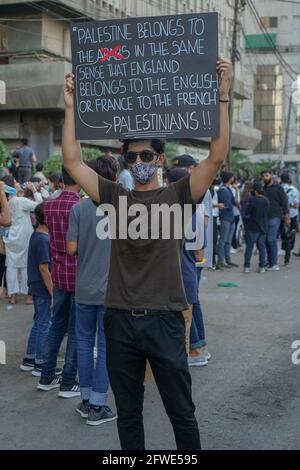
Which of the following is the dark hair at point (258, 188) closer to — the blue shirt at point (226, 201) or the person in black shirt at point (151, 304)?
the blue shirt at point (226, 201)

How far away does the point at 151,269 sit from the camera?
3.86m

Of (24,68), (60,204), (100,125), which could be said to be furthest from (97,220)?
(24,68)

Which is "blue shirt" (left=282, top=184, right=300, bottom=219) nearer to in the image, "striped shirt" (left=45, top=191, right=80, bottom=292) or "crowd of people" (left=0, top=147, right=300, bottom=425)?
"crowd of people" (left=0, top=147, right=300, bottom=425)

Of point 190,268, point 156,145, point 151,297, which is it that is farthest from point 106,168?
point 151,297

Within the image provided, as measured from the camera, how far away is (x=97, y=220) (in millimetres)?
5445

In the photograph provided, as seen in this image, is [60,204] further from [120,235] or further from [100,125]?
[120,235]

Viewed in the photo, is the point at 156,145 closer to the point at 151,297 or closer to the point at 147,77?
the point at 147,77

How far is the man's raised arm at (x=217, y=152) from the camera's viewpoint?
382 cm

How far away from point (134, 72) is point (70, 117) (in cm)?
46

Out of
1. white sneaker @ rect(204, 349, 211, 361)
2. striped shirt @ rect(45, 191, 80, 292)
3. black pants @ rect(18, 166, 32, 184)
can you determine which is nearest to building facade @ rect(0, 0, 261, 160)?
black pants @ rect(18, 166, 32, 184)

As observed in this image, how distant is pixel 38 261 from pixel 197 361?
5.91ft

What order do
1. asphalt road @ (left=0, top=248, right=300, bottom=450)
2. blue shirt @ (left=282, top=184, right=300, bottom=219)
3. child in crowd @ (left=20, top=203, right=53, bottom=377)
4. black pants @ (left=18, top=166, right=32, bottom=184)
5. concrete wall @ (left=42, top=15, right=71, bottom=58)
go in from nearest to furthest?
asphalt road @ (left=0, top=248, right=300, bottom=450)
child in crowd @ (left=20, top=203, right=53, bottom=377)
blue shirt @ (left=282, top=184, right=300, bottom=219)
black pants @ (left=18, top=166, right=32, bottom=184)
concrete wall @ (left=42, top=15, right=71, bottom=58)

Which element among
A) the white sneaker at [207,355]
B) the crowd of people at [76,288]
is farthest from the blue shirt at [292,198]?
the white sneaker at [207,355]

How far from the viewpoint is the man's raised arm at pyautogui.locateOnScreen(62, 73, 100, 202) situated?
4.12 m
